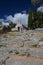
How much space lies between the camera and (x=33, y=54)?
852 cm

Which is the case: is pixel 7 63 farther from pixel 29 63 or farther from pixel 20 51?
pixel 20 51

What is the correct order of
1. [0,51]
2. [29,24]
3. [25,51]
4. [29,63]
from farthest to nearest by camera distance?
[29,24] → [0,51] → [25,51] → [29,63]

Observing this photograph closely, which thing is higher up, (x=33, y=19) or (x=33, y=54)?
(x=33, y=54)

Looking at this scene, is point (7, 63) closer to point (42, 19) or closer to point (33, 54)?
point (33, 54)

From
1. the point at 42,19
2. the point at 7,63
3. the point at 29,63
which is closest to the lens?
the point at 29,63

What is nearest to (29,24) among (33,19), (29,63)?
(33,19)

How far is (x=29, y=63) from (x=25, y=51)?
1.93m

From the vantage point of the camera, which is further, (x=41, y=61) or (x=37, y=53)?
(x=37, y=53)

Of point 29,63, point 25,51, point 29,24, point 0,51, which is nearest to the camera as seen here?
point 29,63

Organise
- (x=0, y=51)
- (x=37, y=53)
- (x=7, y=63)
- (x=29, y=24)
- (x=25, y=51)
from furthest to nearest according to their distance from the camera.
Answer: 1. (x=29, y=24)
2. (x=0, y=51)
3. (x=25, y=51)
4. (x=37, y=53)
5. (x=7, y=63)

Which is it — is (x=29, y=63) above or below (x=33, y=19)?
above

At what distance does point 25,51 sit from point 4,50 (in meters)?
1.64

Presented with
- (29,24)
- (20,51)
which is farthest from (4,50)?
(29,24)

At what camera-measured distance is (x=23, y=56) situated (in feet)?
28.4
